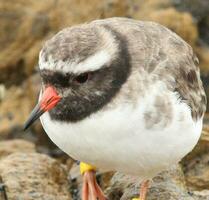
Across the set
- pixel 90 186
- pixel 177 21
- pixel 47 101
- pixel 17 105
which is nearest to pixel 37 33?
pixel 17 105

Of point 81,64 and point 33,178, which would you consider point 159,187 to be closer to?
point 33,178

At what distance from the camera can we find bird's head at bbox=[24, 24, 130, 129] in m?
7.15

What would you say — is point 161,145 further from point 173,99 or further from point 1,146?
point 1,146

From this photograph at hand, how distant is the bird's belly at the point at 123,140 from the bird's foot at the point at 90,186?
86 centimetres

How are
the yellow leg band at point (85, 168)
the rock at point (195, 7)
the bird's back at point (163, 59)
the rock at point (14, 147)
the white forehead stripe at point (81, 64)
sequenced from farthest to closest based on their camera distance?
the rock at point (195, 7)
the rock at point (14, 147)
the yellow leg band at point (85, 168)
the bird's back at point (163, 59)
the white forehead stripe at point (81, 64)

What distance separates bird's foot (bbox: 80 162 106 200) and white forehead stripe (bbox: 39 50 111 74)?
1.87 metres

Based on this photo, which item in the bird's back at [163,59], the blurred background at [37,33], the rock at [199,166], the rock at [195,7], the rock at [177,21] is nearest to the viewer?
the bird's back at [163,59]

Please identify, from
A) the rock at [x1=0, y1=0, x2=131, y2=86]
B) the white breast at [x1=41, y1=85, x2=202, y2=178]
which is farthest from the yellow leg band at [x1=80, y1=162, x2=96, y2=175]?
the rock at [x1=0, y1=0, x2=131, y2=86]

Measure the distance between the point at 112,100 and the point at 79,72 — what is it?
1.45 feet

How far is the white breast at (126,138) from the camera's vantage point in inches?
288

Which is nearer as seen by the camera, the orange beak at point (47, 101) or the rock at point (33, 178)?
the orange beak at point (47, 101)

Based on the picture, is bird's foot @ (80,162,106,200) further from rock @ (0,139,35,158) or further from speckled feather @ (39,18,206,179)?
rock @ (0,139,35,158)

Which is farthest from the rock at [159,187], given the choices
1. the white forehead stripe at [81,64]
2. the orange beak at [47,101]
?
the white forehead stripe at [81,64]

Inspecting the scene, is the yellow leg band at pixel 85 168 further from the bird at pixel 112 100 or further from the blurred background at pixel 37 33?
the blurred background at pixel 37 33
